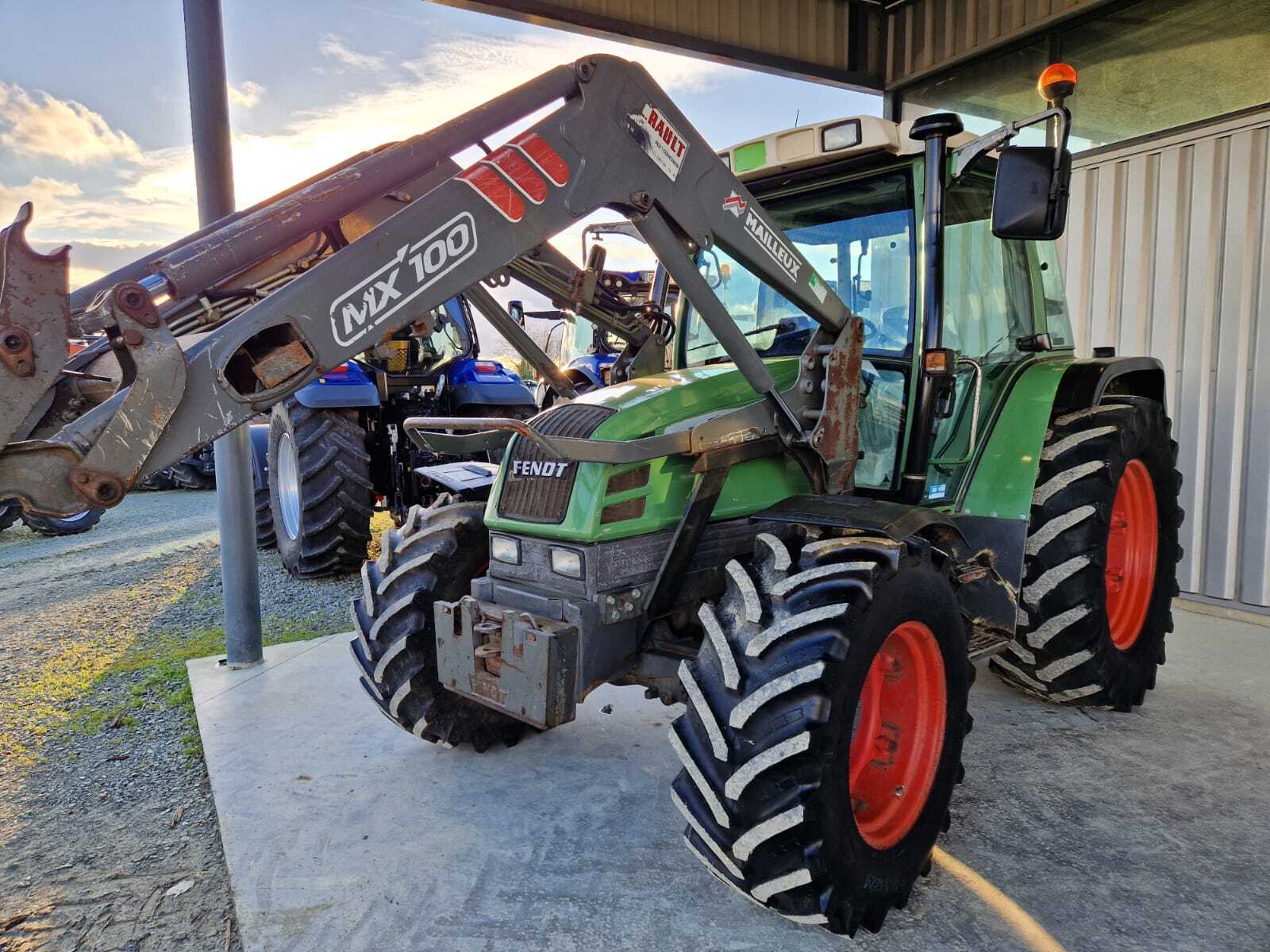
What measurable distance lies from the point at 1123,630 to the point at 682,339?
2.25 m

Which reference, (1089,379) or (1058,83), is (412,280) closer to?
(1058,83)

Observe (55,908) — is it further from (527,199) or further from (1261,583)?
(1261,583)

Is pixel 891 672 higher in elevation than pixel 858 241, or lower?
lower

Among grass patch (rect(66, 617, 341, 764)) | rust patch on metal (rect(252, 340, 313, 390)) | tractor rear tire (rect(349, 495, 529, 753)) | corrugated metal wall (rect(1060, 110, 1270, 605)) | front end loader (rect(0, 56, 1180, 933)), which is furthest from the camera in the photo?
corrugated metal wall (rect(1060, 110, 1270, 605))

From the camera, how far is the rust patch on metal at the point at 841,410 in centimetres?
274

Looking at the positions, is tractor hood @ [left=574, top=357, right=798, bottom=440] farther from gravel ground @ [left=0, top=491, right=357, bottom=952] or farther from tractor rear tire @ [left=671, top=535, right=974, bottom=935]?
gravel ground @ [left=0, top=491, right=357, bottom=952]

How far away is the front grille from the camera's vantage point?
2525mm

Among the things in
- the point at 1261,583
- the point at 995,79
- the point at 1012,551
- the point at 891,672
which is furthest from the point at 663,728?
the point at 995,79

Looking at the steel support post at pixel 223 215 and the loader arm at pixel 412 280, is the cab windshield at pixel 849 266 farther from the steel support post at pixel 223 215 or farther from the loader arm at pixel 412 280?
the steel support post at pixel 223 215

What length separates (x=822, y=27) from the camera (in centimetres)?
718

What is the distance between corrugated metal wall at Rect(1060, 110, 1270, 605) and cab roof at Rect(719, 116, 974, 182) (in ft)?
9.87

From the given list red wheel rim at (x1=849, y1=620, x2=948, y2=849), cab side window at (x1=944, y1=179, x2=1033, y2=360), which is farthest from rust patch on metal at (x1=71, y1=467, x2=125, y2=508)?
cab side window at (x1=944, y1=179, x2=1033, y2=360)

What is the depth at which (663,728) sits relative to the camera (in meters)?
3.45

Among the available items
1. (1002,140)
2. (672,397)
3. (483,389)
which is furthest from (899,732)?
(483,389)
